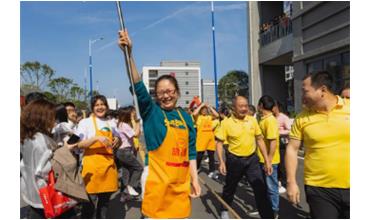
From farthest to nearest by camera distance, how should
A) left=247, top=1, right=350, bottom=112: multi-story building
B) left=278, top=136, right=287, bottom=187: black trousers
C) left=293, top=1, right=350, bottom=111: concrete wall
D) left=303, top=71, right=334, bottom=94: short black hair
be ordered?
left=247, top=1, right=350, bottom=112: multi-story building, left=293, top=1, right=350, bottom=111: concrete wall, left=278, top=136, right=287, bottom=187: black trousers, left=303, top=71, right=334, bottom=94: short black hair

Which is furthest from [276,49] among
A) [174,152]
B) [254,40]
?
[174,152]

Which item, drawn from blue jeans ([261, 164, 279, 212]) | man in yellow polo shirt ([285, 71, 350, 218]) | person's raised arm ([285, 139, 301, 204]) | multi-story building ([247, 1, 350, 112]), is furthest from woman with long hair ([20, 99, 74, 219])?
multi-story building ([247, 1, 350, 112])

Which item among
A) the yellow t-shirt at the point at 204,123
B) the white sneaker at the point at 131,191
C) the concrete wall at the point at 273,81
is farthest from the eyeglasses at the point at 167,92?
the concrete wall at the point at 273,81

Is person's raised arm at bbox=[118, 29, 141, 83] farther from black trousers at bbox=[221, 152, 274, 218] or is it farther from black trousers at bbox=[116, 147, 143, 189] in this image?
black trousers at bbox=[116, 147, 143, 189]

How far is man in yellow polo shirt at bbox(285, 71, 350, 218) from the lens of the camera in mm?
2973

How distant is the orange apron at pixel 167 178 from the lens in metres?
2.77

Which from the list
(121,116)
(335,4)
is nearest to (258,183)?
(121,116)

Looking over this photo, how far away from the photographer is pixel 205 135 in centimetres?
894

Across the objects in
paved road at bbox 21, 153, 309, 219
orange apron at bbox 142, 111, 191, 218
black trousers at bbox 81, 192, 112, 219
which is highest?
orange apron at bbox 142, 111, 191, 218

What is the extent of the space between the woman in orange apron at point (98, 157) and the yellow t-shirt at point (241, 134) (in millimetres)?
1489

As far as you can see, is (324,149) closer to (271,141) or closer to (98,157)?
(271,141)

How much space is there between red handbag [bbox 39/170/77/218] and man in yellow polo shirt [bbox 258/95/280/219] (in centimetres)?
284

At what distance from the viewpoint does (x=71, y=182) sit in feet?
9.89

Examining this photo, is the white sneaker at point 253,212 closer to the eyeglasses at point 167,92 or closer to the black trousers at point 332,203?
the black trousers at point 332,203
